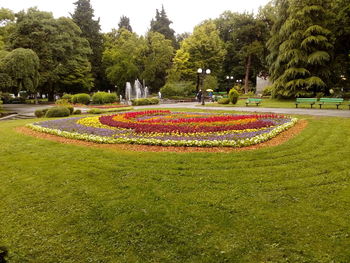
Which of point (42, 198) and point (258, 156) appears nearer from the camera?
point (42, 198)

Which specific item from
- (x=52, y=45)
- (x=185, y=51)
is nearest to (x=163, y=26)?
(x=185, y=51)

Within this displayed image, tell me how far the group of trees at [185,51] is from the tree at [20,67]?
0.25 feet

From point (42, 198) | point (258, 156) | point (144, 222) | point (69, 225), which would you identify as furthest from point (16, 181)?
point (258, 156)

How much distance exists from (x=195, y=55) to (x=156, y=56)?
6451 mm

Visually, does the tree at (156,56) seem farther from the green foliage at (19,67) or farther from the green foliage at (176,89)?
the green foliage at (19,67)

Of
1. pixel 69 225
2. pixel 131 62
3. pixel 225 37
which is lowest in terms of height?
pixel 69 225

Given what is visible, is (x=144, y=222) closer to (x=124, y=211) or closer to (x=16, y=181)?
(x=124, y=211)

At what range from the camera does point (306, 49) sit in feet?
78.7

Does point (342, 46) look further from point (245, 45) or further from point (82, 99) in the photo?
point (82, 99)

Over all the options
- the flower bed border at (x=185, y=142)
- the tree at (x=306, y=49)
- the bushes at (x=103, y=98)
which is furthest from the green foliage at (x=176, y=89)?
the flower bed border at (x=185, y=142)

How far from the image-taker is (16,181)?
15.4 ft

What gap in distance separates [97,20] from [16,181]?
48820 mm

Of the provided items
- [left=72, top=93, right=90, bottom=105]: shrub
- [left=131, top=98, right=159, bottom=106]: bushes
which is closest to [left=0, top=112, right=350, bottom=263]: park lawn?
[left=131, top=98, right=159, bottom=106]: bushes

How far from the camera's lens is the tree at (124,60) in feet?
132
